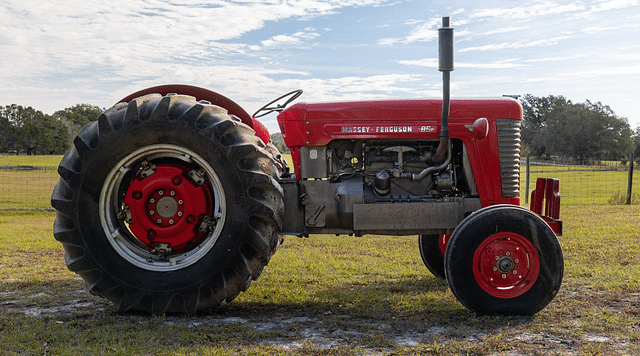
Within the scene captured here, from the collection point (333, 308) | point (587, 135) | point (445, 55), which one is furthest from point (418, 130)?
point (587, 135)

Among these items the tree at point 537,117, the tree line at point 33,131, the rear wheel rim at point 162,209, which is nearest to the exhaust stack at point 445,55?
the rear wheel rim at point 162,209

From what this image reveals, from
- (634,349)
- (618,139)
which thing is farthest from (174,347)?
(618,139)

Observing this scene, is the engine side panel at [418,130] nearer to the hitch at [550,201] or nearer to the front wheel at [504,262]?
the hitch at [550,201]

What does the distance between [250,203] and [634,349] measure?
318 cm

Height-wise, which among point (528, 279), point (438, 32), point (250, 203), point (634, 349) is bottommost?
point (634, 349)

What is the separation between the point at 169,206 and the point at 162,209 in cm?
7

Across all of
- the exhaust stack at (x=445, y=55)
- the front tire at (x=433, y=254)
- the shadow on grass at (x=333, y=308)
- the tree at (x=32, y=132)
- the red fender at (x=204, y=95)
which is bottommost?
the shadow on grass at (x=333, y=308)

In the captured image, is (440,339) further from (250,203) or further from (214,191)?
(214,191)

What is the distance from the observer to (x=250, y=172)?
4578 millimetres

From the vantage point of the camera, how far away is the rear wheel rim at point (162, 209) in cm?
477

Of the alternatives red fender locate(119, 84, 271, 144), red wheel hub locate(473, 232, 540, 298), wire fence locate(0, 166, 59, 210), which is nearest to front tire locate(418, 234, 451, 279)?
red wheel hub locate(473, 232, 540, 298)

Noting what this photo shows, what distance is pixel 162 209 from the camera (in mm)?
4820

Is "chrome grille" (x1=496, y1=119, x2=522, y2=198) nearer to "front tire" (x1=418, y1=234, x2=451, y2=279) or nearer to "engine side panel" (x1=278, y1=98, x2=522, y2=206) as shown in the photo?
"engine side panel" (x1=278, y1=98, x2=522, y2=206)

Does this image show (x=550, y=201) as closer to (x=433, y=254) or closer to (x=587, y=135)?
(x=433, y=254)
